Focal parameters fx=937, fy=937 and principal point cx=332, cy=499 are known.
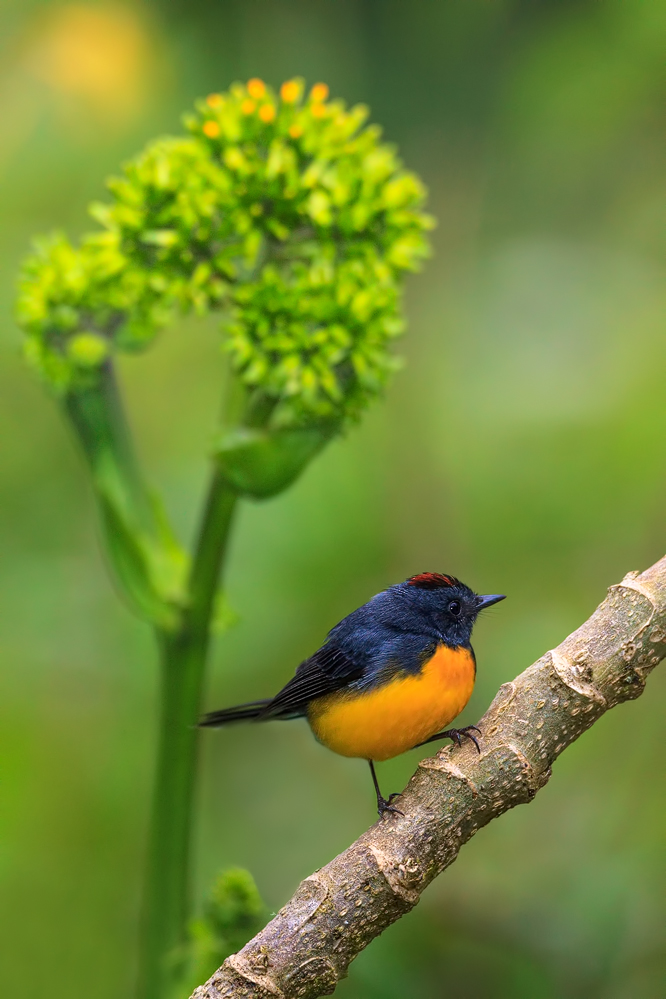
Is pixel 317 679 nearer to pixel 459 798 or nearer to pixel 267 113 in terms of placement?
pixel 459 798

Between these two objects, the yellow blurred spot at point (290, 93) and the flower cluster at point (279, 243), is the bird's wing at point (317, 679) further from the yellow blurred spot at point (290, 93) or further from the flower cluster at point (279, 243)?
the yellow blurred spot at point (290, 93)

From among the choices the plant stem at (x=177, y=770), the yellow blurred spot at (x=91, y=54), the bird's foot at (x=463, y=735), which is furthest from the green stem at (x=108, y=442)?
the yellow blurred spot at (x=91, y=54)

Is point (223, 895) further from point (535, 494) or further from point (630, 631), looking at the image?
point (535, 494)

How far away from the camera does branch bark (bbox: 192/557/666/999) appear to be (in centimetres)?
71

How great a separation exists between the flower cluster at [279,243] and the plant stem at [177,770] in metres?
0.17

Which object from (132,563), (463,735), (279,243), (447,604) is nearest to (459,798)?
(463,735)

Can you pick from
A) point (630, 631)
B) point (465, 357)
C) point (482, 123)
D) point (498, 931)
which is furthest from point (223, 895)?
point (482, 123)

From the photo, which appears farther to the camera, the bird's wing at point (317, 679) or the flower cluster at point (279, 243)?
the flower cluster at point (279, 243)

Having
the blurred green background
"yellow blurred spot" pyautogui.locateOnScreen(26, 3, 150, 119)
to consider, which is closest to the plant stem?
the blurred green background

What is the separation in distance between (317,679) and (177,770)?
0.90 ft

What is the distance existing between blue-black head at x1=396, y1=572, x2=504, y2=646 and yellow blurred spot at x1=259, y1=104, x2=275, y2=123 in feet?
1.81

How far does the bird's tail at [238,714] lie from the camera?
3.02ft

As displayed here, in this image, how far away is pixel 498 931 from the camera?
1322 millimetres

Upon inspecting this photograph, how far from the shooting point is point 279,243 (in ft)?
3.56
